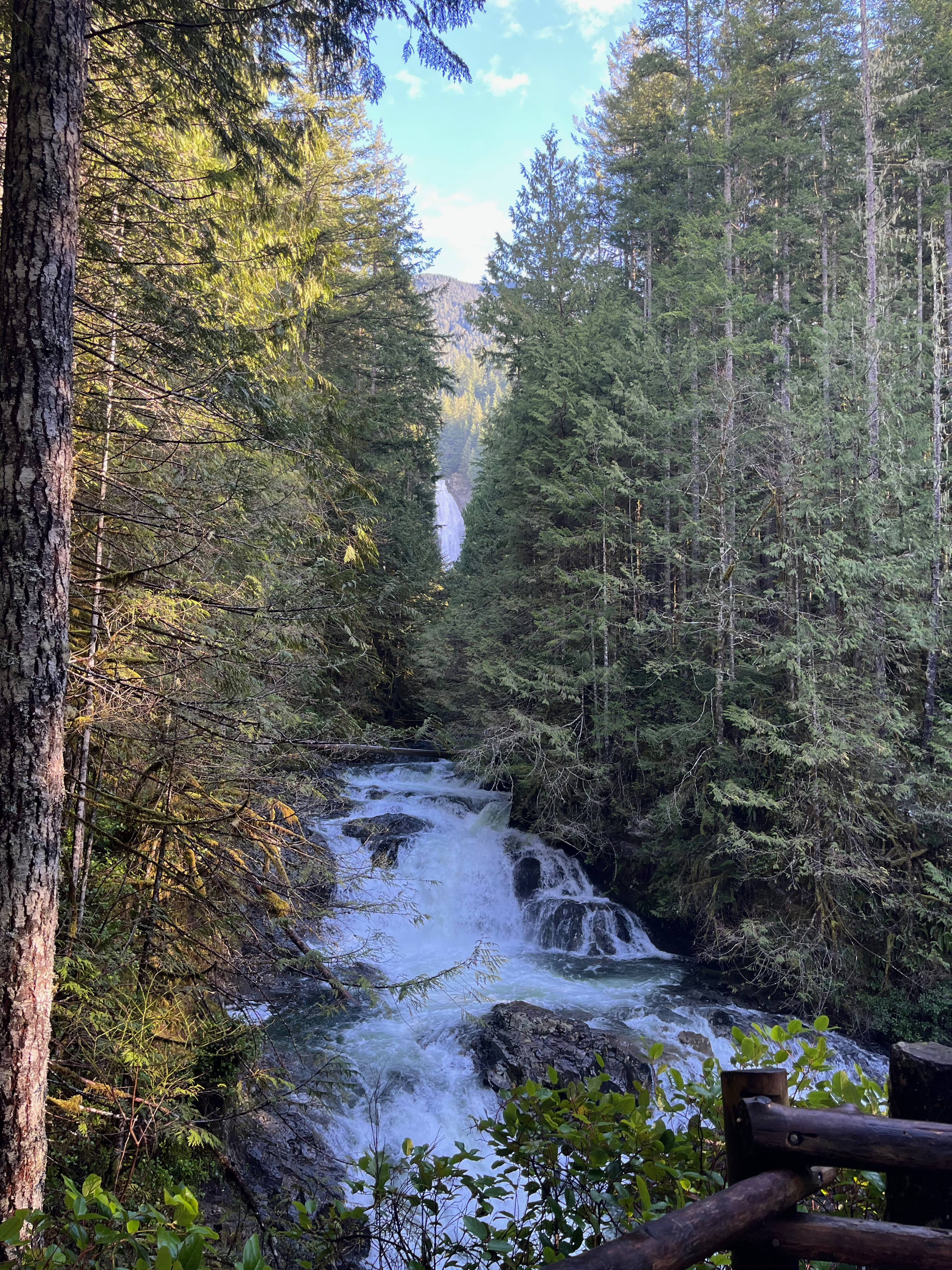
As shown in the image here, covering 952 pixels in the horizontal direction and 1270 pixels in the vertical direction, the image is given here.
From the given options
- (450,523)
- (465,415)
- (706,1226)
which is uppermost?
(465,415)

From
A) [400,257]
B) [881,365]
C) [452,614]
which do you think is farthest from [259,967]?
[400,257]

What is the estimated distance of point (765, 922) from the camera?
36.6 feet

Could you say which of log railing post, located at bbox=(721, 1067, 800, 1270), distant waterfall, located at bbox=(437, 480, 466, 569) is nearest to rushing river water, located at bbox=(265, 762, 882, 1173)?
log railing post, located at bbox=(721, 1067, 800, 1270)

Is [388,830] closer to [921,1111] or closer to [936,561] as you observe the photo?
[936,561]

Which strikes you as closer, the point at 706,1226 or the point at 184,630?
the point at 706,1226

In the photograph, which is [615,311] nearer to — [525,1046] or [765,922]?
[765,922]

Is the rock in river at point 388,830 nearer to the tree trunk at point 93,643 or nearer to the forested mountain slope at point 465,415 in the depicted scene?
the tree trunk at point 93,643

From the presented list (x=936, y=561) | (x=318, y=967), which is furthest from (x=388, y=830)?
(x=936, y=561)

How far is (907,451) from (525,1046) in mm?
11595

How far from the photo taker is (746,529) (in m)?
13.1

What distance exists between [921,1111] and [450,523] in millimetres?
68292

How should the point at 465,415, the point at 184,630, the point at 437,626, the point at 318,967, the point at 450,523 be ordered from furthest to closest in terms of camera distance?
the point at 465,415
the point at 450,523
the point at 437,626
the point at 318,967
the point at 184,630

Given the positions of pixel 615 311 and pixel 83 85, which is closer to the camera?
pixel 83 85

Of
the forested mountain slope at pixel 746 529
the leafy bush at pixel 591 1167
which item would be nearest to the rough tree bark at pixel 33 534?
the leafy bush at pixel 591 1167
